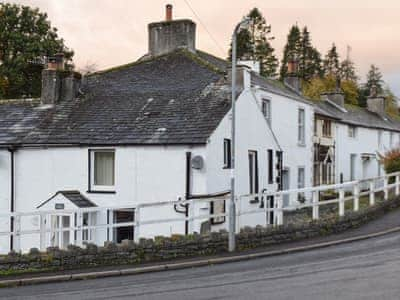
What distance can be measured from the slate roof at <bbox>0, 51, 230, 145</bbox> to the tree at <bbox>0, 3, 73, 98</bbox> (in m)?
21.4

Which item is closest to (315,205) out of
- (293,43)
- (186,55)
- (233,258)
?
(233,258)

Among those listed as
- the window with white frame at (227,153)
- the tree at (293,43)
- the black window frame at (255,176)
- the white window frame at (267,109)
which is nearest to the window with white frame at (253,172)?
the black window frame at (255,176)

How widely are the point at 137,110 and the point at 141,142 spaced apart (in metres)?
2.73

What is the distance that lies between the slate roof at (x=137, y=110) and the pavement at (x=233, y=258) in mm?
6399

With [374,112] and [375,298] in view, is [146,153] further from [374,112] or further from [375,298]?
[374,112]

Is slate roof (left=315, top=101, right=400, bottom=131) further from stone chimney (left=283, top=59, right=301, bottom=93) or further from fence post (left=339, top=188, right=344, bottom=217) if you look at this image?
fence post (left=339, top=188, right=344, bottom=217)

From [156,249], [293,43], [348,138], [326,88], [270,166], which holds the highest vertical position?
[293,43]

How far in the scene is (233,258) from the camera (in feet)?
49.6

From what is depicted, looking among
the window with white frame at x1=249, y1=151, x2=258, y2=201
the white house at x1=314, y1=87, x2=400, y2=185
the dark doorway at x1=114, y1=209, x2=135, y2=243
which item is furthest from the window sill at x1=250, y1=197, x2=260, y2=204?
the white house at x1=314, y1=87, x2=400, y2=185

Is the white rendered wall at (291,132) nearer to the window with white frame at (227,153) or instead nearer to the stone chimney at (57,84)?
the window with white frame at (227,153)

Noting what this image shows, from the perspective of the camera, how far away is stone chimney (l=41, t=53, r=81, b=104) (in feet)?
88.3

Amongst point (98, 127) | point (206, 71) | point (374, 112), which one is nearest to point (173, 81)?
point (206, 71)

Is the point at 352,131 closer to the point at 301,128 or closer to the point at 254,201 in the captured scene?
the point at 301,128

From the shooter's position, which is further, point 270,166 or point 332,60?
point 332,60
